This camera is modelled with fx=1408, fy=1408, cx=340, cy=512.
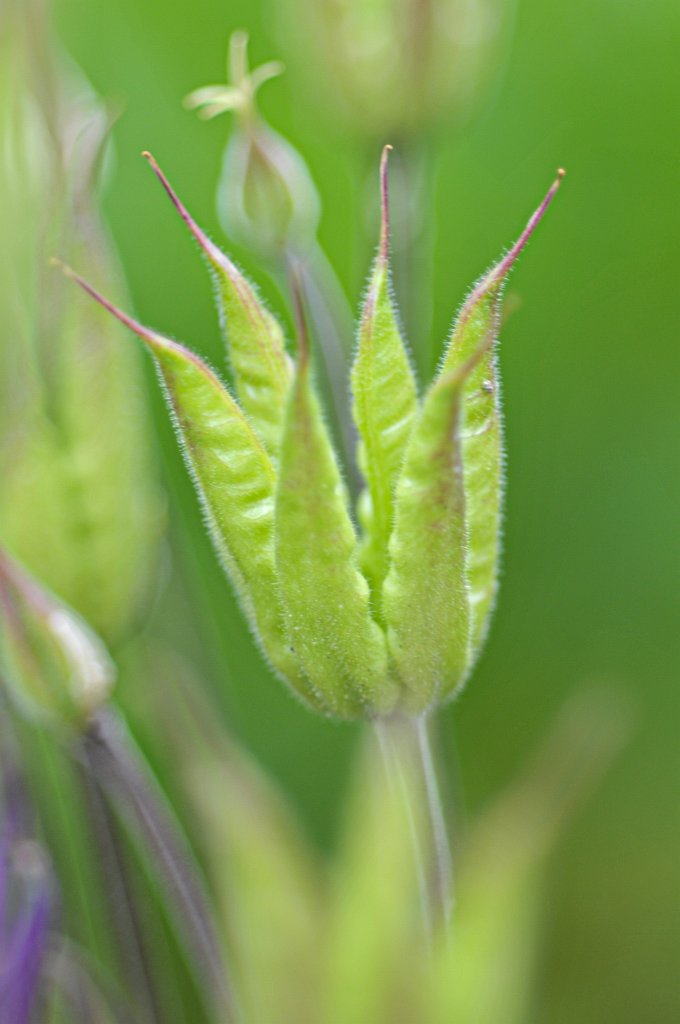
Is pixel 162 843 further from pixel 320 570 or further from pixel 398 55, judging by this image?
pixel 398 55

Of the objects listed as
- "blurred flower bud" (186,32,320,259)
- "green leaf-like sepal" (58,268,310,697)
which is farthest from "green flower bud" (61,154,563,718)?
"blurred flower bud" (186,32,320,259)

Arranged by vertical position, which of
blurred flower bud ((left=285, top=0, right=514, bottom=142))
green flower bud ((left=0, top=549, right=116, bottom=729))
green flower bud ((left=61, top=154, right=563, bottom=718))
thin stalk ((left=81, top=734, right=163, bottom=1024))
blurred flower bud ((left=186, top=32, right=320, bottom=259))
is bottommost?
thin stalk ((left=81, top=734, right=163, bottom=1024))

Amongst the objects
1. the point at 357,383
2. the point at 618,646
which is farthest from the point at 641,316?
the point at 357,383

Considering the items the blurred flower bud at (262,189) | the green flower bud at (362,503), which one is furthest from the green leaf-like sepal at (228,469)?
the blurred flower bud at (262,189)

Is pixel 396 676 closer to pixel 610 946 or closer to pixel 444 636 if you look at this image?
pixel 444 636

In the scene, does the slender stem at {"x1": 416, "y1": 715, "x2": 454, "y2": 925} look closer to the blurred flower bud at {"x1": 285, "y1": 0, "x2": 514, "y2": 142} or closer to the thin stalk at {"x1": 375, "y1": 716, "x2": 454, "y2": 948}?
the thin stalk at {"x1": 375, "y1": 716, "x2": 454, "y2": 948}

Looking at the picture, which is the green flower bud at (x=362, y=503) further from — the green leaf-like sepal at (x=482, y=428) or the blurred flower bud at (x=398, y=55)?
the blurred flower bud at (x=398, y=55)
